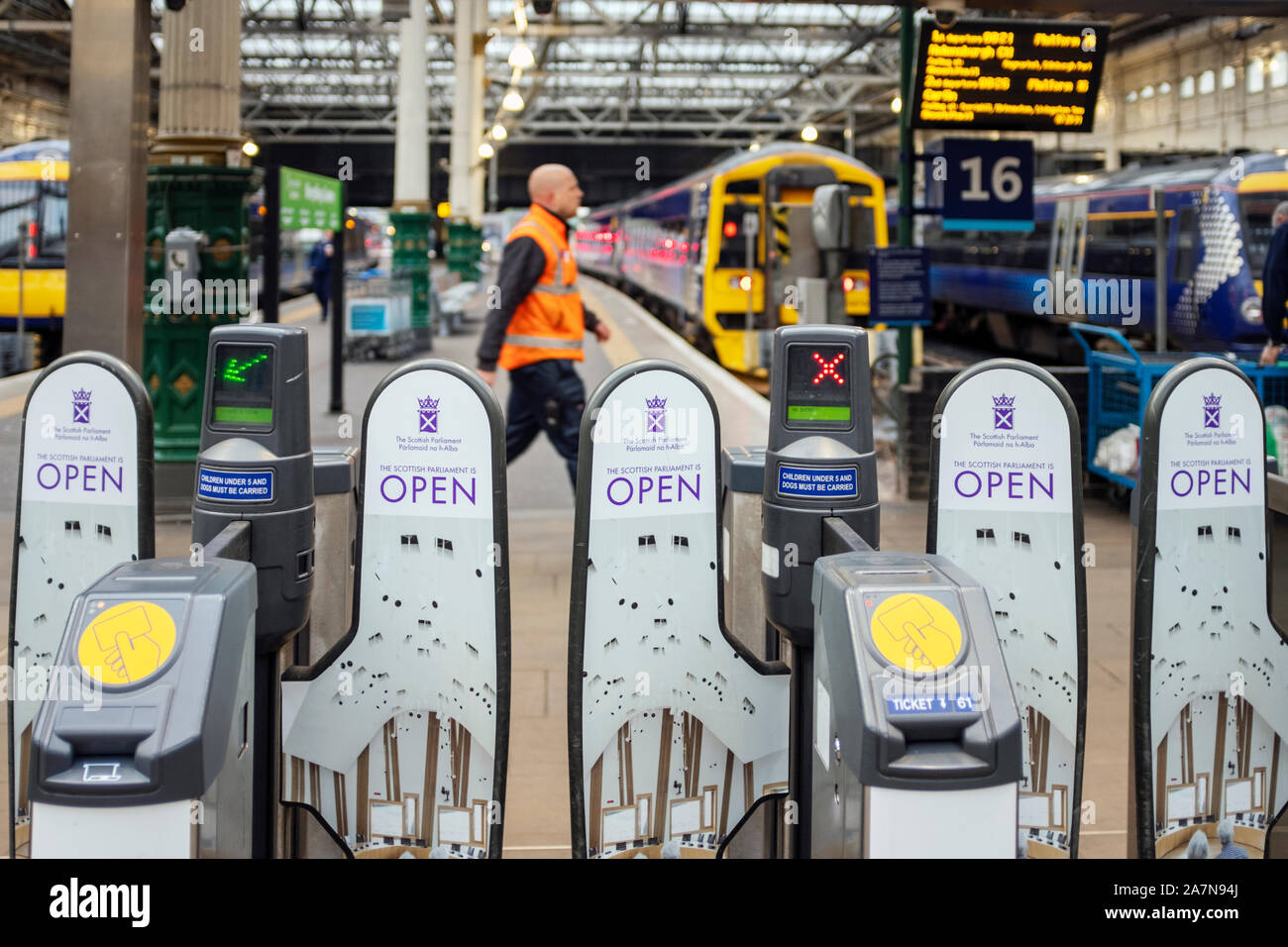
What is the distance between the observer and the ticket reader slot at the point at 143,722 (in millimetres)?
2336

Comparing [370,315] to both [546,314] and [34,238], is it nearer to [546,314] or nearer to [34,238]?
[34,238]

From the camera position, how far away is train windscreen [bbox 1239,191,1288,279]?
53.2 feet

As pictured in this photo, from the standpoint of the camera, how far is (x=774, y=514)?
3305mm

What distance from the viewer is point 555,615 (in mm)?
6438

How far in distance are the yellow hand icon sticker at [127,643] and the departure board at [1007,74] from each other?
7.56m

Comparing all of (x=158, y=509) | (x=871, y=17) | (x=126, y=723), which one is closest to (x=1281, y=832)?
(x=126, y=723)

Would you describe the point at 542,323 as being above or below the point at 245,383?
above

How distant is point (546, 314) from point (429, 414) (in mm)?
3680

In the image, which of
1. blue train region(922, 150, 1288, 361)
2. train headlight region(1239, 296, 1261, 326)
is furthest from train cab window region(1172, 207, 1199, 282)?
train headlight region(1239, 296, 1261, 326)

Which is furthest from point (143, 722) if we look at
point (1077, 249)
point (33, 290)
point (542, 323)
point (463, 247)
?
point (463, 247)

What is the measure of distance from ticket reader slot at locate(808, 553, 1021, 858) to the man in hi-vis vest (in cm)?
432

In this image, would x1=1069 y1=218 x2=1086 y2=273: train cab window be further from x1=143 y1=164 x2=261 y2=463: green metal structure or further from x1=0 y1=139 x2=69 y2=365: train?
x1=143 y1=164 x2=261 y2=463: green metal structure
